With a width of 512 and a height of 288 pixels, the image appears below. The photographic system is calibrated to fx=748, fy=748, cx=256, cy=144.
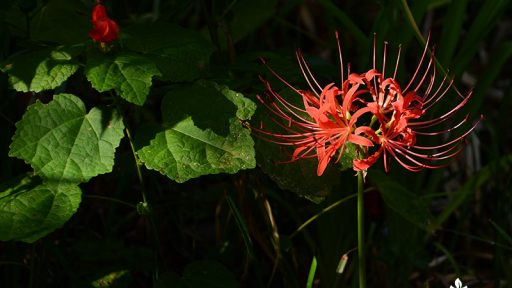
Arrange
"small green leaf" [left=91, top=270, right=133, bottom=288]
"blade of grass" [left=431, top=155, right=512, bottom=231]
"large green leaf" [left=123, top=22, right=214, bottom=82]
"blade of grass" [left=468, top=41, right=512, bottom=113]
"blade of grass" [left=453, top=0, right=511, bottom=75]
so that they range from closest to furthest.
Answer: "large green leaf" [left=123, top=22, right=214, bottom=82]
"small green leaf" [left=91, top=270, right=133, bottom=288]
"blade of grass" [left=453, top=0, right=511, bottom=75]
"blade of grass" [left=468, top=41, right=512, bottom=113]
"blade of grass" [left=431, top=155, right=512, bottom=231]

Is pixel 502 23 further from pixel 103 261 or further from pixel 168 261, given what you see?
pixel 103 261

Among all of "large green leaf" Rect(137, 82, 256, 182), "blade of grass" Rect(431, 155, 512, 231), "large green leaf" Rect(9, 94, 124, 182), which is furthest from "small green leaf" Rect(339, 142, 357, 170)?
"blade of grass" Rect(431, 155, 512, 231)

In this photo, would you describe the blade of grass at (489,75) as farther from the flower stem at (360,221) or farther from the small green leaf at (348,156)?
the flower stem at (360,221)

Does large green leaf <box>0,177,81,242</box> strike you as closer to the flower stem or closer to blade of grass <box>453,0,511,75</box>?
the flower stem

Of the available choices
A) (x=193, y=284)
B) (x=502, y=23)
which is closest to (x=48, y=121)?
(x=193, y=284)

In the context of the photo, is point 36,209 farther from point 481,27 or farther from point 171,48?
point 481,27

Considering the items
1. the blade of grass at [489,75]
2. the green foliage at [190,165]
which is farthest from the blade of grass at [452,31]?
the blade of grass at [489,75]

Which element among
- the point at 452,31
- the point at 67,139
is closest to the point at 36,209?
the point at 67,139
